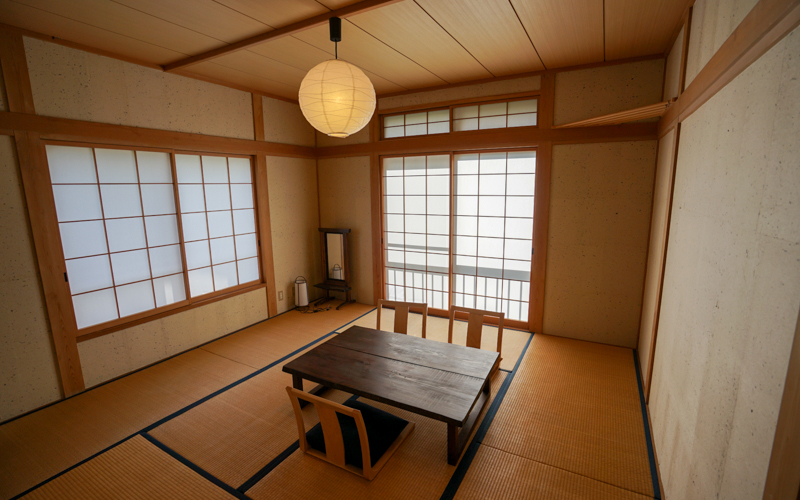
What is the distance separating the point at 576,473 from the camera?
7.32 feet

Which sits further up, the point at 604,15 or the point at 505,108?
the point at 604,15

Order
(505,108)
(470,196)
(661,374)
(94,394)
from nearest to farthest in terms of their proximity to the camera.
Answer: (661,374) < (94,394) < (505,108) < (470,196)

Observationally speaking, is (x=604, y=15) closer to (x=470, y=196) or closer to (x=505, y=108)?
(x=505, y=108)

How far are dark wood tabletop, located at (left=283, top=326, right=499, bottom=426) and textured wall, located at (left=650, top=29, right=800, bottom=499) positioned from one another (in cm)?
111

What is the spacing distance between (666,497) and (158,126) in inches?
199

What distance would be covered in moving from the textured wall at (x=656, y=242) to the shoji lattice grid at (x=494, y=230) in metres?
1.23

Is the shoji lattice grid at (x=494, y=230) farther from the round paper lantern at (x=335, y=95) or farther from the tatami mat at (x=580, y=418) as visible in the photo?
the round paper lantern at (x=335, y=95)

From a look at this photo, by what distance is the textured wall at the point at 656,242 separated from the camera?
9.08 feet

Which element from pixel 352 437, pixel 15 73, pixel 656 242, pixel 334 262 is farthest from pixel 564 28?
pixel 15 73

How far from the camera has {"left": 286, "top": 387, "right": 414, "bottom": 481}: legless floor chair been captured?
2031 millimetres

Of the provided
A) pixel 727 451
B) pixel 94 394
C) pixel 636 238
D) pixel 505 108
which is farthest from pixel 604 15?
pixel 94 394

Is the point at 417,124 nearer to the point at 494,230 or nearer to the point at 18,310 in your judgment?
the point at 494,230

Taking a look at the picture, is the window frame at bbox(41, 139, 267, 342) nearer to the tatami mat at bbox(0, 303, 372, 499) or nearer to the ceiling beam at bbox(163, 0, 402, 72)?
the tatami mat at bbox(0, 303, 372, 499)

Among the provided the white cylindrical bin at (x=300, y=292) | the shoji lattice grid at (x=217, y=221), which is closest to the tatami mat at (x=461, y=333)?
the white cylindrical bin at (x=300, y=292)
